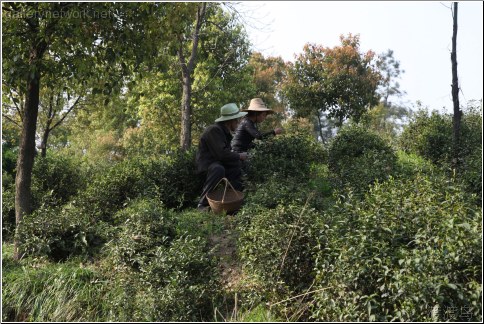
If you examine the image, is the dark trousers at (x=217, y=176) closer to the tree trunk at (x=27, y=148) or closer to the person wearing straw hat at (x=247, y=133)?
the person wearing straw hat at (x=247, y=133)

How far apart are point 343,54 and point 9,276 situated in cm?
2081

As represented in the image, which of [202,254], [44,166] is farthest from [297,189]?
[44,166]

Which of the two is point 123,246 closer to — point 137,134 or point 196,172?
point 196,172

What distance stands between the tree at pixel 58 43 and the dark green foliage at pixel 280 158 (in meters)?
2.23

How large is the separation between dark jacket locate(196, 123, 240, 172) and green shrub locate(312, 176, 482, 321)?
9.14ft

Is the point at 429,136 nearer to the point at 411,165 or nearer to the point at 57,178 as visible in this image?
the point at 411,165

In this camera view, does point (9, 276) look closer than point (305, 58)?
Yes

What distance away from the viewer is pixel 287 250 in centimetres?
523

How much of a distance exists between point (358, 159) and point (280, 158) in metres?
1.23

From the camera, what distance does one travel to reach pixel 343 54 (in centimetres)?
2494

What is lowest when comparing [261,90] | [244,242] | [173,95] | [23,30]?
[244,242]

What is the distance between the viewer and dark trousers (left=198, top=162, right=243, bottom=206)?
779 cm

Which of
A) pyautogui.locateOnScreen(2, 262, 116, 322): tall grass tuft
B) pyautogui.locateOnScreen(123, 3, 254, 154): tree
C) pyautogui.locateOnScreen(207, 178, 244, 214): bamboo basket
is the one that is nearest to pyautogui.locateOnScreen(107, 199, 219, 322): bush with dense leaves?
pyautogui.locateOnScreen(2, 262, 116, 322): tall grass tuft

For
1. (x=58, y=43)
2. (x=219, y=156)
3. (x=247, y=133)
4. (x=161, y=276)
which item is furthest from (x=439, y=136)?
(x=58, y=43)
